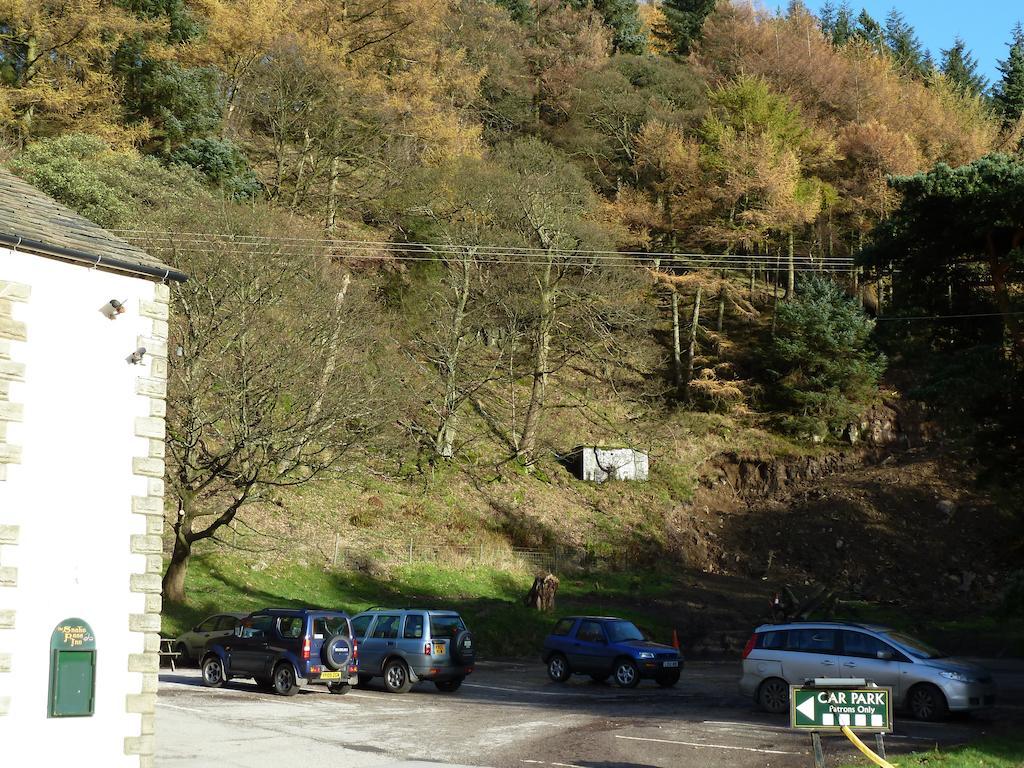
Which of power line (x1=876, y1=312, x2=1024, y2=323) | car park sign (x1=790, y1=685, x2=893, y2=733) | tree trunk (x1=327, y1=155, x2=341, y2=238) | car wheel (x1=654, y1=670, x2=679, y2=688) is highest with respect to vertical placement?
tree trunk (x1=327, y1=155, x2=341, y2=238)

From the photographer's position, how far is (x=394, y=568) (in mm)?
37438

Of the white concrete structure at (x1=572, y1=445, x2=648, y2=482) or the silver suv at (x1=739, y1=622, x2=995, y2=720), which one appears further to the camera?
the white concrete structure at (x1=572, y1=445, x2=648, y2=482)

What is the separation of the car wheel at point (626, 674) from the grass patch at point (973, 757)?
9885 mm

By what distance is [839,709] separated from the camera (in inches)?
467

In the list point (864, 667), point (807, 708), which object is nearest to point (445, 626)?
point (864, 667)

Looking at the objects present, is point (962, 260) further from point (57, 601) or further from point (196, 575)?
point (196, 575)

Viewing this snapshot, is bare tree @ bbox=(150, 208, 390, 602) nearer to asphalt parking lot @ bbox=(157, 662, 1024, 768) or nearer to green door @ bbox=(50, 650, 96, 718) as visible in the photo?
asphalt parking lot @ bbox=(157, 662, 1024, 768)

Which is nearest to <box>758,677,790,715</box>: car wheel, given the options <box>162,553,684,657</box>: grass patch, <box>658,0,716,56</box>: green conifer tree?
<box>162,553,684,657</box>: grass patch

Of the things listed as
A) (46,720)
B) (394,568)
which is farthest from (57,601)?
(394,568)

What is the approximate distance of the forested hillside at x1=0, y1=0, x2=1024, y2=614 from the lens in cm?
2988

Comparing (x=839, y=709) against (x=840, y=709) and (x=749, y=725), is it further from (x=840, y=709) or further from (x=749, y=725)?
(x=749, y=725)

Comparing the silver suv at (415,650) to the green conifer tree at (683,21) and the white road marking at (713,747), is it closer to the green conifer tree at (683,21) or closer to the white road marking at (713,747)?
the white road marking at (713,747)

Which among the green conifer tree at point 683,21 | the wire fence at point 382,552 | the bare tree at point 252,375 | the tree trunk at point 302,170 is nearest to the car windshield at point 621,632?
the bare tree at point 252,375

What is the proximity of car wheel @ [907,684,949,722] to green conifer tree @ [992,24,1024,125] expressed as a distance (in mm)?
65860
